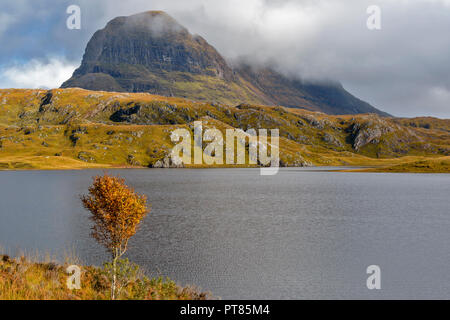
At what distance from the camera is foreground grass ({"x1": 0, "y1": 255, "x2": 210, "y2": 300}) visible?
804 inches

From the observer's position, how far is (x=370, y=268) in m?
32.7

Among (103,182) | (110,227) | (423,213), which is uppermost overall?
(103,182)

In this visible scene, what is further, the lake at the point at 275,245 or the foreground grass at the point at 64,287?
the lake at the point at 275,245

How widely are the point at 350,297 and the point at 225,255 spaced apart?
15.4 meters

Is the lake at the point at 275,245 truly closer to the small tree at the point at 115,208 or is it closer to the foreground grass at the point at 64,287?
the foreground grass at the point at 64,287

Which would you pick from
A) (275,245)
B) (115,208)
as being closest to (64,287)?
(115,208)

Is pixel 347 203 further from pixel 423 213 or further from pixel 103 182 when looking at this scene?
pixel 103 182

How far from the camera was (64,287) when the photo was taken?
22.7 m

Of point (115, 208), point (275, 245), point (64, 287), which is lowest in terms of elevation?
point (275, 245)

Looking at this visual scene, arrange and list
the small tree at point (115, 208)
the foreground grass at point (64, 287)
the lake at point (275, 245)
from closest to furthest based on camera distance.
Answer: the foreground grass at point (64, 287)
the small tree at point (115, 208)
the lake at point (275, 245)

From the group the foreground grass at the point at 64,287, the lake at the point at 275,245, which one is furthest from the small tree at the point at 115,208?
the lake at the point at 275,245

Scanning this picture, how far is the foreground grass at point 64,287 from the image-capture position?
2042cm

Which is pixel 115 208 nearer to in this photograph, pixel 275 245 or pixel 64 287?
pixel 64 287
